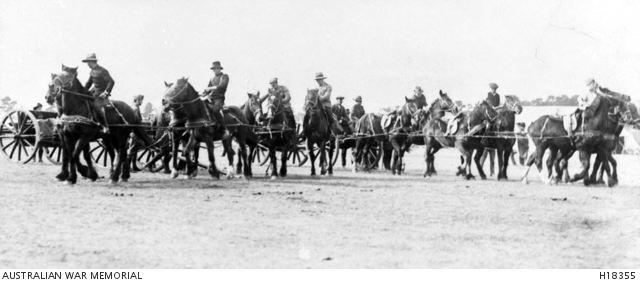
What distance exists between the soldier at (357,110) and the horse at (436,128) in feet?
19.6

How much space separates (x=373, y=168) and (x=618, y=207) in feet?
43.7

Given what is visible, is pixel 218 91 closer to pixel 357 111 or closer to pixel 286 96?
pixel 286 96

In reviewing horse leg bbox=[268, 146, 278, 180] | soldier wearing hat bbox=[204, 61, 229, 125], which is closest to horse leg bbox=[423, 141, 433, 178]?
horse leg bbox=[268, 146, 278, 180]

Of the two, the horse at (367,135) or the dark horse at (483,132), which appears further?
the horse at (367,135)

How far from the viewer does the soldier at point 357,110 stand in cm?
2833

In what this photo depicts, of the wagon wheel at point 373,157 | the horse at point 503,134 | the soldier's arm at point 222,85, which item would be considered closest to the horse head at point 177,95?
the soldier's arm at point 222,85

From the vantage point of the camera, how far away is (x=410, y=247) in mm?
9219

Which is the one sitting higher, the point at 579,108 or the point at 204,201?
the point at 579,108

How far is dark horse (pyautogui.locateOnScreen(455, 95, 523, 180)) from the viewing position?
19459mm

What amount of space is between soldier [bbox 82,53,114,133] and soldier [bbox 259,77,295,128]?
4.84 meters

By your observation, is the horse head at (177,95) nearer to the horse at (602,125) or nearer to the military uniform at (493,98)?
the military uniform at (493,98)

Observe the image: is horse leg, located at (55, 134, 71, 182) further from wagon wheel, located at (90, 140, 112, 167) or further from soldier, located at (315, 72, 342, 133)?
soldier, located at (315, 72, 342, 133)
